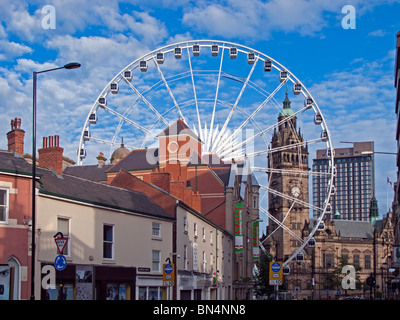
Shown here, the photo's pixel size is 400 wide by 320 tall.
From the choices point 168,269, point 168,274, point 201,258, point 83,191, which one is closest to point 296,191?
point 201,258

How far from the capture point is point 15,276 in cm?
2562

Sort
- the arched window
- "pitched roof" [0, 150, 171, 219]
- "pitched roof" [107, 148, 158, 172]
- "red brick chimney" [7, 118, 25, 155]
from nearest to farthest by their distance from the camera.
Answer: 1. the arched window
2. "pitched roof" [0, 150, 171, 219]
3. "red brick chimney" [7, 118, 25, 155]
4. "pitched roof" [107, 148, 158, 172]

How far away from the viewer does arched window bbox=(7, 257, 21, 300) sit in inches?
997

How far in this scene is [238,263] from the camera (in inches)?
2539

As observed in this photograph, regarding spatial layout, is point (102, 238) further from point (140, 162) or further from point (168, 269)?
point (140, 162)

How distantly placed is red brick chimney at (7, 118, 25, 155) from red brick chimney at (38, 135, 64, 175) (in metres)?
2.27

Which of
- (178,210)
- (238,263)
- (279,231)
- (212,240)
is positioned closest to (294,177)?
(279,231)

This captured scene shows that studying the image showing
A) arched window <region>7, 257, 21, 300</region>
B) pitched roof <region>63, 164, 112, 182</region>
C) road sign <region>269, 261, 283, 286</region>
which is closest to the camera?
arched window <region>7, 257, 21, 300</region>

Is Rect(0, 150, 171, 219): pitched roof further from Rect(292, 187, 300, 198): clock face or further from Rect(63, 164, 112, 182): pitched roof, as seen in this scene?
Rect(292, 187, 300, 198): clock face

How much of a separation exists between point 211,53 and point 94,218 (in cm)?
3310

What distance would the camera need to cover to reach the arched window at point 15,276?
25.3 m

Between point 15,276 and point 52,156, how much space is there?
840 centimetres

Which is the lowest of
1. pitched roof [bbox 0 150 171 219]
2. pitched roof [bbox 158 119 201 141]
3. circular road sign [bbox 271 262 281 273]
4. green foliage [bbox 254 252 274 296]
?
green foliage [bbox 254 252 274 296]

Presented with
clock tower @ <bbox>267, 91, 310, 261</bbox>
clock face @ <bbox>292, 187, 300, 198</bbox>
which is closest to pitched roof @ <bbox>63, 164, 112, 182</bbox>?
clock tower @ <bbox>267, 91, 310, 261</bbox>
